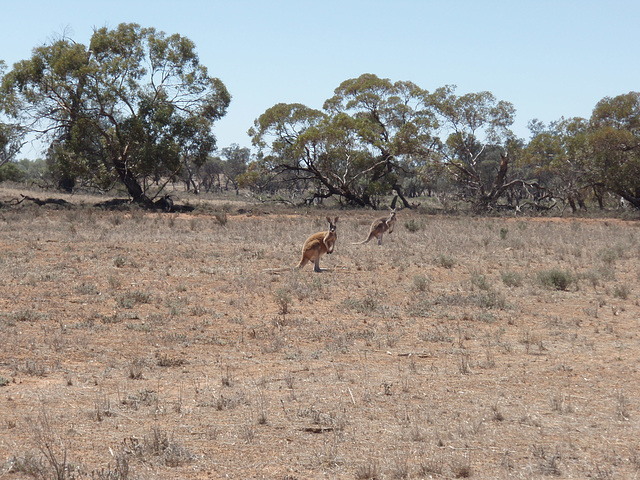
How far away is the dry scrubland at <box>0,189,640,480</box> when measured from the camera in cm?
538

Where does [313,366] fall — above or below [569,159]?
below

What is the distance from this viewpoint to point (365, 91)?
153 ft

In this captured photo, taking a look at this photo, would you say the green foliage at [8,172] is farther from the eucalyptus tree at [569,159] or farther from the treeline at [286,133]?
the eucalyptus tree at [569,159]

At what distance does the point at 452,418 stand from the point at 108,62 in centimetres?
3310

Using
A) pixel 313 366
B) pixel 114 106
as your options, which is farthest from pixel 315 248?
pixel 114 106

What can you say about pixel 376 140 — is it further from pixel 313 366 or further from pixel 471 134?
pixel 313 366

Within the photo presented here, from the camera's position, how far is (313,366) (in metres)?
8.29

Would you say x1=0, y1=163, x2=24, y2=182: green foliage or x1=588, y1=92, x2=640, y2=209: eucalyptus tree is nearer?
x1=588, y1=92, x2=640, y2=209: eucalyptus tree

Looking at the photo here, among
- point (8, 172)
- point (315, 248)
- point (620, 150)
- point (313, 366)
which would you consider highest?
point (620, 150)

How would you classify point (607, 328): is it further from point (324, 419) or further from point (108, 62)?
point (108, 62)

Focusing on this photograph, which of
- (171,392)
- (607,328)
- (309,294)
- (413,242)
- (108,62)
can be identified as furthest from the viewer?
(108,62)

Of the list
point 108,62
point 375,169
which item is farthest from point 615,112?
point 108,62

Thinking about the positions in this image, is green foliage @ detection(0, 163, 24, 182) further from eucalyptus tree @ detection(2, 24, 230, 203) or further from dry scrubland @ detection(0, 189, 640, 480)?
dry scrubland @ detection(0, 189, 640, 480)

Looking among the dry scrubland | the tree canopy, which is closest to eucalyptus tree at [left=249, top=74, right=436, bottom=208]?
the tree canopy
